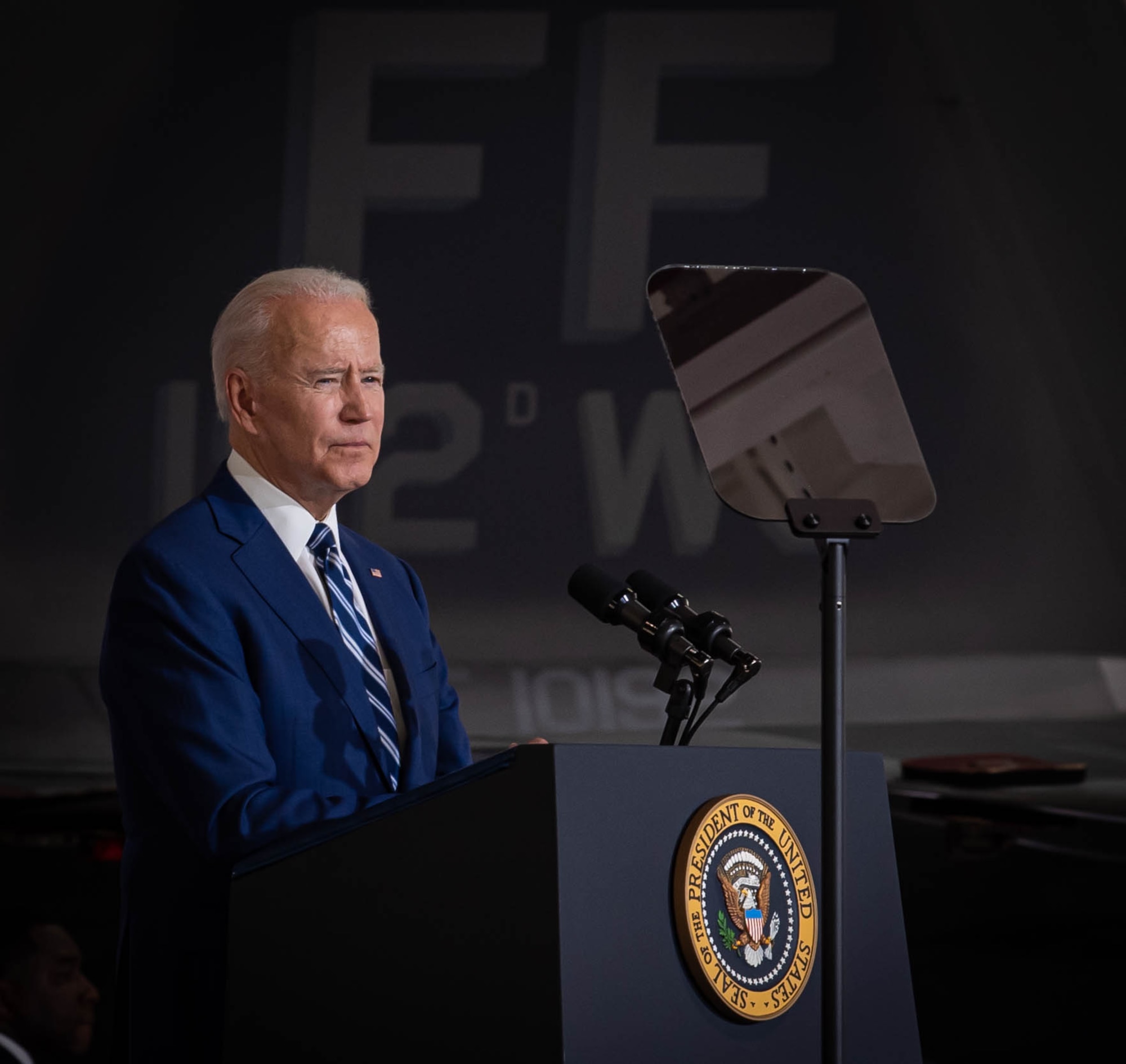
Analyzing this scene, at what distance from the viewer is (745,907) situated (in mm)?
1286

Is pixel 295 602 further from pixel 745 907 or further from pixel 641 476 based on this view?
pixel 641 476

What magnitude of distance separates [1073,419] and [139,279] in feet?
8.75

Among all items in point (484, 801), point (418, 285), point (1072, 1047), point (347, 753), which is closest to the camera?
point (484, 801)

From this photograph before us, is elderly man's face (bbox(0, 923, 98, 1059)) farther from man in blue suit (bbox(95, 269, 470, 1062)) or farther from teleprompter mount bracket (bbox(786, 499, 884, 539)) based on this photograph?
teleprompter mount bracket (bbox(786, 499, 884, 539))

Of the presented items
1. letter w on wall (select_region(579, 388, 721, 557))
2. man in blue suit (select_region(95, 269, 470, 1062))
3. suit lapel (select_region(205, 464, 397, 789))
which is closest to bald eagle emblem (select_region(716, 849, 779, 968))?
man in blue suit (select_region(95, 269, 470, 1062))

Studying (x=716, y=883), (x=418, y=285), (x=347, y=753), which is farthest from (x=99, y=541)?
(x=716, y=883)

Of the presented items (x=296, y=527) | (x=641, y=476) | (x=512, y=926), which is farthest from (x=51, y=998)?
(x=512, y=926)

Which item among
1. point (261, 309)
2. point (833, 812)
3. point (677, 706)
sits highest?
point (261, 309)

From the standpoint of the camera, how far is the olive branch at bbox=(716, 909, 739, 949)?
1263mm

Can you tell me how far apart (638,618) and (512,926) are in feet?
1.33

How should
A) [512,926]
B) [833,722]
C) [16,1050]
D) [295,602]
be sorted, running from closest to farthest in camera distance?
1. [512,926]
2. [833,722]
3. [295,602]
4. [16,1050]

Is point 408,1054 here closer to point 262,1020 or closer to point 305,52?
point 262,1020

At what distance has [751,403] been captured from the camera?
152cm

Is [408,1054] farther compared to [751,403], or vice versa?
[751,403]
